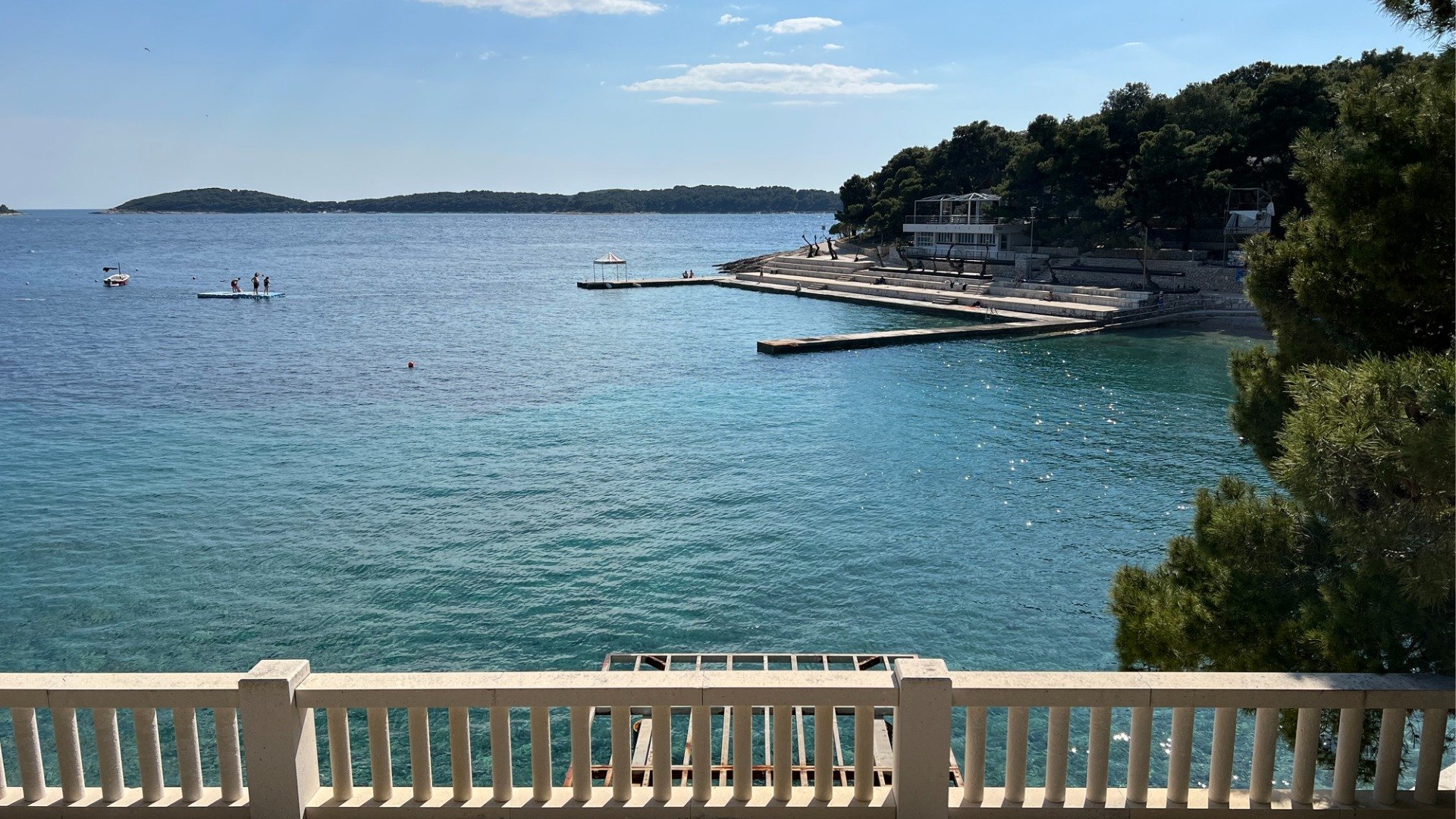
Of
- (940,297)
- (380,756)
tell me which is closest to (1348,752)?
(380,756)

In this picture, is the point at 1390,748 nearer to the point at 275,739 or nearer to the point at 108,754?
the point at 275,739

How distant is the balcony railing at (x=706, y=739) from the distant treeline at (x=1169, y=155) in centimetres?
5452

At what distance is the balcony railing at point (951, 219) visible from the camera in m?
70.9

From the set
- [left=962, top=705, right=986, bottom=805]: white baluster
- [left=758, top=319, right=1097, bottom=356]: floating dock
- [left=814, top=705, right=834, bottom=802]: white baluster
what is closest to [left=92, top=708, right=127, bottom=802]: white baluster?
[left=814, top=705, right=834, bottom=802]: white baluster

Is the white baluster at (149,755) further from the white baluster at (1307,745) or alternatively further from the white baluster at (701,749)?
the white baluster at (1307,745)

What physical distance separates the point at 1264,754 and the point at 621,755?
9.26 ft

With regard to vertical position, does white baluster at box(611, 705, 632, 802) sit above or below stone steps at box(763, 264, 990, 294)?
below

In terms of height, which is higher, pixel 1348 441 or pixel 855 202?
pixel 855 202

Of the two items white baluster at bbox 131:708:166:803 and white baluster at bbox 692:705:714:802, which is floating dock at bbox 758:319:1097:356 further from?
white baluster at bbox 131:708:166:803

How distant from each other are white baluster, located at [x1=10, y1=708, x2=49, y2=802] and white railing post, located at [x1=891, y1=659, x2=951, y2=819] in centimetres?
360

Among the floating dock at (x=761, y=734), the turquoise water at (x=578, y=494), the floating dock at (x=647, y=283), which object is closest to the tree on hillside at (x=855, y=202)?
the floating dock at (x=647, y=283)

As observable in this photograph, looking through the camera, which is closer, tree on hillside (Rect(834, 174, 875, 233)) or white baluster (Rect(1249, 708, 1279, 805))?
white baluster (Rect(1249, 708, 1279, 805))

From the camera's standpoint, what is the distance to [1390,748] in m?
4.29

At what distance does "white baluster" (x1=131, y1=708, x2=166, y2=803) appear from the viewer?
14.2 feet
